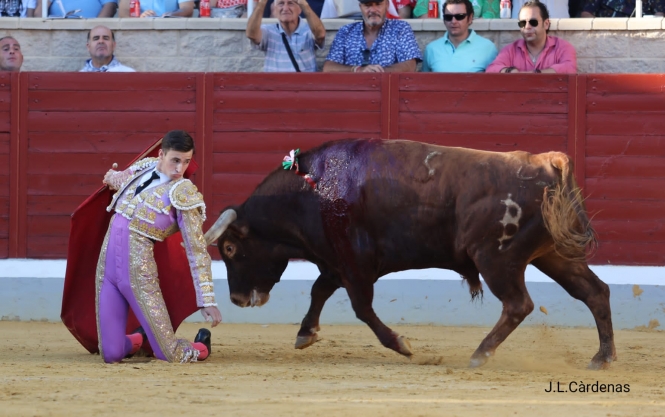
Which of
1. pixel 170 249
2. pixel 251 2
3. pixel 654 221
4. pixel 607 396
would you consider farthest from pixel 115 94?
pixel 607 396

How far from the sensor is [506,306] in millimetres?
5188

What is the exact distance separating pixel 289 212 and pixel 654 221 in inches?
120

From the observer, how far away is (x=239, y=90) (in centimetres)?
776

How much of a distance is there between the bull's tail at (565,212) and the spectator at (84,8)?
15.3 ft

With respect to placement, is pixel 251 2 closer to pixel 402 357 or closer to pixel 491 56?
pixel 491 56

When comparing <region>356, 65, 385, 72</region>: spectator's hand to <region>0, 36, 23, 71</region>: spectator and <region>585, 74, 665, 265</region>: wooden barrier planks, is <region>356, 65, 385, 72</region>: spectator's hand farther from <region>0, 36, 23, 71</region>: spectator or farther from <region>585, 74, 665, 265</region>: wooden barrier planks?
<region>0, 36, 23, 71</region>: spectator

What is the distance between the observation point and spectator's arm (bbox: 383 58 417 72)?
7.75 metres

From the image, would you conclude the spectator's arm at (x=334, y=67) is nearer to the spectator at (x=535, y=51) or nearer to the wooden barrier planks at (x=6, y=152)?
the spectator at (x=535, y=51)

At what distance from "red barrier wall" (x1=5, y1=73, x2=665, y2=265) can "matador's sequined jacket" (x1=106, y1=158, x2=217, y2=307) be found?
257cm

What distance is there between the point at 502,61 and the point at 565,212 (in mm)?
2918

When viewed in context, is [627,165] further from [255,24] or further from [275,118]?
[255,24]

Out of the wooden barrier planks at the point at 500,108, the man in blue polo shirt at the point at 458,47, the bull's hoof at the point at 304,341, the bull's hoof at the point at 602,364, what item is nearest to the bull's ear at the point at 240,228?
the bull's hoof at the point at 304,341

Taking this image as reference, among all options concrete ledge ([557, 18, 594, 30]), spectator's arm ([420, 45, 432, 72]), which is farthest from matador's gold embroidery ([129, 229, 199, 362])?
concrete ledge ([557, 18, 594, 30])

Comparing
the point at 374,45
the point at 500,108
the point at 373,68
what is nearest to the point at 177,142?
the point at 373,68
